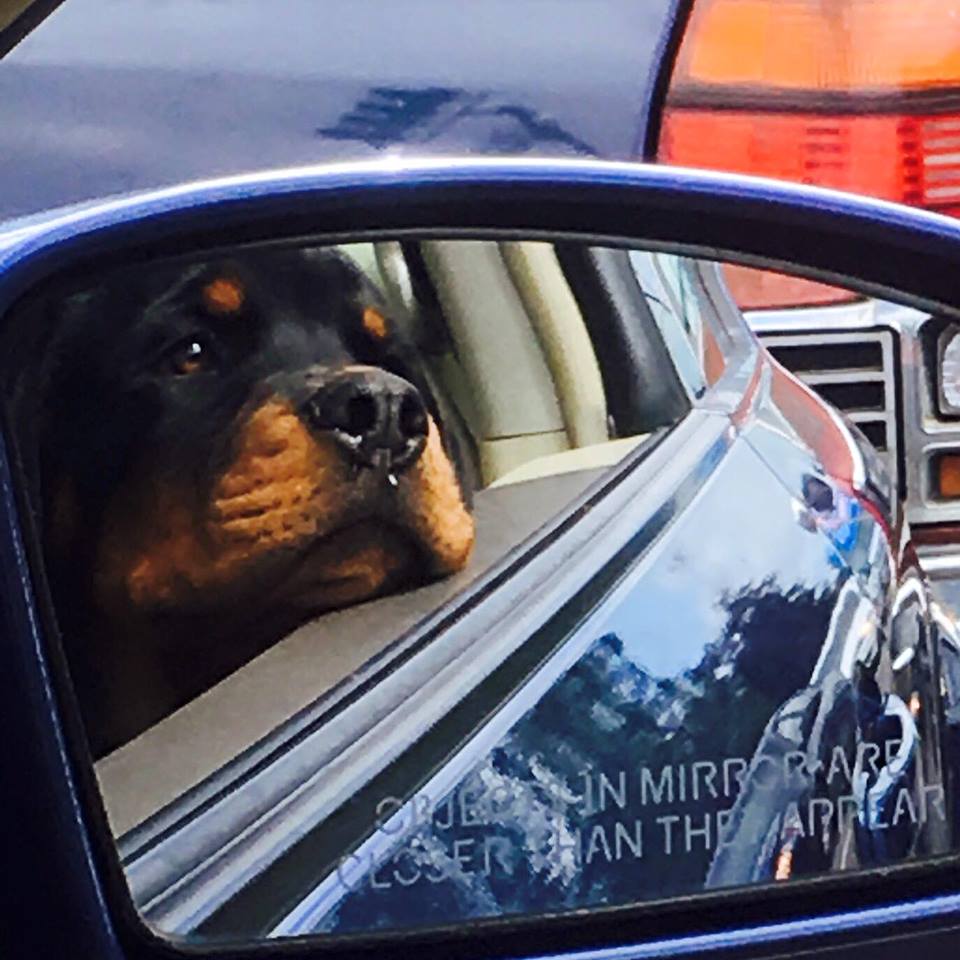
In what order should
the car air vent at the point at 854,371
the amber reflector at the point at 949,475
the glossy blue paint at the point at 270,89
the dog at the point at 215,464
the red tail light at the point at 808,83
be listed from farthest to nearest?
the red tail light at the point at 808,83 < the glossy blue paint at the point at 270,89 < the amber reflector at the point at 949,475 < the car air vent at the point at 854,371 < the dog at the point at 215,464

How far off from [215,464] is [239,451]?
0.06 feet

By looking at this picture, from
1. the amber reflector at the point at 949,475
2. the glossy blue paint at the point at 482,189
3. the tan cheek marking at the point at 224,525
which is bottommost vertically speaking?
the amber reflector at the point at 949,475

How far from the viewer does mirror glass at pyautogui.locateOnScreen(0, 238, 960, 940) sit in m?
1.42

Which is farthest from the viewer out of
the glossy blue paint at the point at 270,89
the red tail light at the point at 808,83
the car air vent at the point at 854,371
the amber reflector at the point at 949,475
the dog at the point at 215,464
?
the red tail light at the point at 808,83

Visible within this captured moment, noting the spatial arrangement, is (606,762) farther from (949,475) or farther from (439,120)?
(439,120)

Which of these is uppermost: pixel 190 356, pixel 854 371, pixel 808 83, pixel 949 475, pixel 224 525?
pixel 808 83

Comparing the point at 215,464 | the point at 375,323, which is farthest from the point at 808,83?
the point at 215,464

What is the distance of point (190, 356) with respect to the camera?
147 centimetres

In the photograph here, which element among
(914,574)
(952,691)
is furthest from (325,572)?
(914,574)

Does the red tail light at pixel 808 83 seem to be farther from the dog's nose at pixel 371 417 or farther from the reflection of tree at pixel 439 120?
the dog's nose at pixel 371 417

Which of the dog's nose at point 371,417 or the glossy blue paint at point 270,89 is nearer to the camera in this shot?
the dog's nose at point 371,417

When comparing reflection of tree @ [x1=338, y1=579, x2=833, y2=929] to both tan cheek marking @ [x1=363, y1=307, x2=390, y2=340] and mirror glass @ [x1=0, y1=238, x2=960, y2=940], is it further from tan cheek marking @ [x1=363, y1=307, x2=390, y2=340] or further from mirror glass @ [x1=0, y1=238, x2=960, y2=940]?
tan cheek marking @ [x1=363, y1=307, x2=390, y2=340]

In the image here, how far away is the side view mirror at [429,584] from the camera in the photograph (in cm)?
141

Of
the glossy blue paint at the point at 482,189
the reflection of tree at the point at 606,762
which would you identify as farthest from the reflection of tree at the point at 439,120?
the reflection of tree at the point at 606,762
